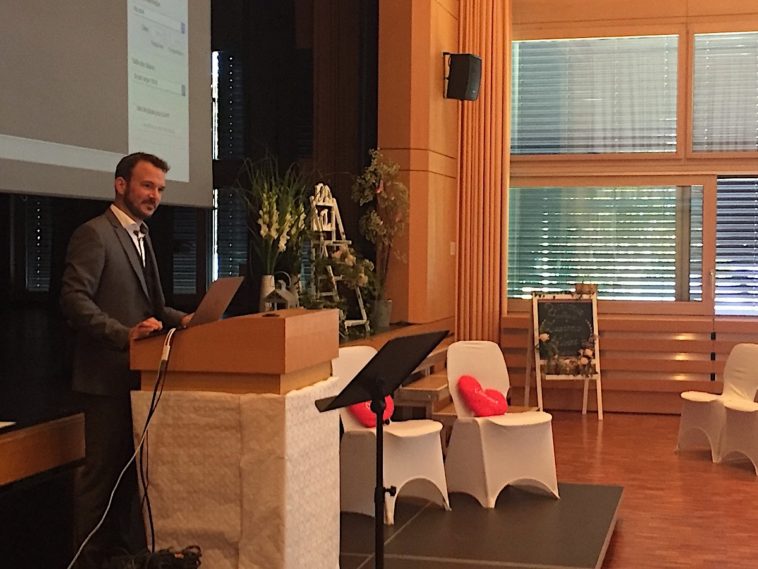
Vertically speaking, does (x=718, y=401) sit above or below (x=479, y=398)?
below

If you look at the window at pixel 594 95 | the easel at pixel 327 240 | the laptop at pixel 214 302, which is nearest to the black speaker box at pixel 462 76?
the window at pixel 594 95

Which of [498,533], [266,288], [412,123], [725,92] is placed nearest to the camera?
[498,533]

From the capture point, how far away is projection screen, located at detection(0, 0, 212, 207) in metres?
4.08

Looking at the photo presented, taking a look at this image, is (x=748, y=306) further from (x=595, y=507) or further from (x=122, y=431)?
(x=122, y=431)

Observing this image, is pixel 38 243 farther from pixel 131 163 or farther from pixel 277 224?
pixel 131 163

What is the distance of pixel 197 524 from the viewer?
3.22 metres

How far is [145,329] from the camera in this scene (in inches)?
126

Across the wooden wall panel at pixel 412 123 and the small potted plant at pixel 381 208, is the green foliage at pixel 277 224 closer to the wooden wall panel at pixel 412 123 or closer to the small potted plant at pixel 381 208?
the small potted plant at pixel 381 208

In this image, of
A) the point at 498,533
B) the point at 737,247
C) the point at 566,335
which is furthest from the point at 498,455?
the point at 737,247

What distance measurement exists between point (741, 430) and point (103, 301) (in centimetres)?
486

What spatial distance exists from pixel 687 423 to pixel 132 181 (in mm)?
5088

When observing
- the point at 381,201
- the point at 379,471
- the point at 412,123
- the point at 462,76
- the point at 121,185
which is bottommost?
the point at 379,471

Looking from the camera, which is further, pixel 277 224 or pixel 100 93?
pixel 277 224

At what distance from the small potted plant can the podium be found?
4695mm
